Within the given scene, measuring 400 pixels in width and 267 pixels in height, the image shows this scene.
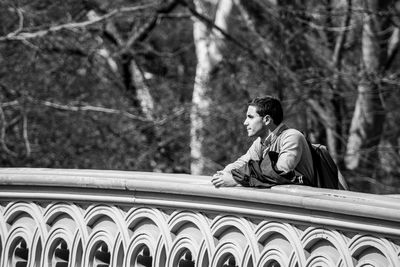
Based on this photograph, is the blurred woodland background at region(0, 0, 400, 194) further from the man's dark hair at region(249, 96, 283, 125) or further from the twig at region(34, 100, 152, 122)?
the man's dark hair at region(249, 96, 283, 125)

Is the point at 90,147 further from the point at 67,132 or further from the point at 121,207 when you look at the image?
the point at 121,207

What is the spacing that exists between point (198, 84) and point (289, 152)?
8.92 m

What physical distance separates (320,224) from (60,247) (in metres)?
2.42

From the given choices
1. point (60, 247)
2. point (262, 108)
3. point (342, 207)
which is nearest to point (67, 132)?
point (60, 247)

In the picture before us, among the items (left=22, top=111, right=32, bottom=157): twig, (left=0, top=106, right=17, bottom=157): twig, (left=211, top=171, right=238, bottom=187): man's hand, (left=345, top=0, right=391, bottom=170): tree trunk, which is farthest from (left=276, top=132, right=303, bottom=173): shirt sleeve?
(left=22, top=111, right=32, bottom=157): twig

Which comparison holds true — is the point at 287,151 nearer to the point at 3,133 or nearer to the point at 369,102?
the point at 369,102

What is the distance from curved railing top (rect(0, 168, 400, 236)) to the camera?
4.97 m

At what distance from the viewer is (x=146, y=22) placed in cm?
1655

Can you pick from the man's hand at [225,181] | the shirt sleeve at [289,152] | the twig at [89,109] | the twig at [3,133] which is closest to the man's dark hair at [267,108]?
the shirt sleeve at [289,152]

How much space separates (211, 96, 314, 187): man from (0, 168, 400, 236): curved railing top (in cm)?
17

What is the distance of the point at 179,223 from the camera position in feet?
20.3

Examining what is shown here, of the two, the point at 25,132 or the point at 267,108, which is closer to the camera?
the point at 267,108

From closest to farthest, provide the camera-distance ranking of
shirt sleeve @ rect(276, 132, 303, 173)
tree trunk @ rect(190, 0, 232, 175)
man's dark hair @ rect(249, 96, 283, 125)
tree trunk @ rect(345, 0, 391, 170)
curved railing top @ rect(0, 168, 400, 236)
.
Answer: curved railing top @ rect(0, 168, 400, 236) → shirt sleeve @ rect(276, 132, 303, 173) → man's dark hair @ rect(249, 96, 283, 125) → tree trunk @ rect(345, 0, 391, 170) → tree trunk @ rect(190, 0, 232, 175)

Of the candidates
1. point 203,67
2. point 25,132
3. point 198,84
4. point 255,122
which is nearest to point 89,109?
point 25,132
